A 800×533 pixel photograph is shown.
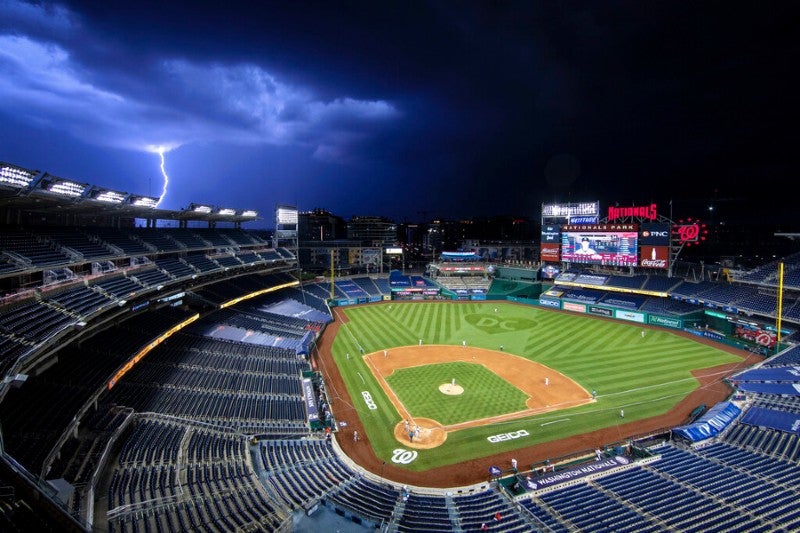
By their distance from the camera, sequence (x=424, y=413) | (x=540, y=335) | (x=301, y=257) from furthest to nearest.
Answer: (x=301, y=257), (x=540, y=335), (x=424, y=413)

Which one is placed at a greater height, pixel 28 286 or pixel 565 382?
pixel 28 286

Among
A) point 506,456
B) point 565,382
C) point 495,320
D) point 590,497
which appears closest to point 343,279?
point 495,320

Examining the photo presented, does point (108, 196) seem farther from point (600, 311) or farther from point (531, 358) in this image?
point (600, 311)

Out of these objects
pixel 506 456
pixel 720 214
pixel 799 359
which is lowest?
pixel 506 456

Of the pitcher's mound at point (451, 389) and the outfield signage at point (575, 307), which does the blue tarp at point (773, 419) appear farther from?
the outfield signage at point (575, 307)

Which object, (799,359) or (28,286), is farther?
(799,359)

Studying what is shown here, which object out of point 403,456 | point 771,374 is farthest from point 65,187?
point 771,374

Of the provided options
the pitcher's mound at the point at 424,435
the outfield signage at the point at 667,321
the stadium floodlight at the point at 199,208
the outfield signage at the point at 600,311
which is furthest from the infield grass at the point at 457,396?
the stadium floodlight at the point at 199,208

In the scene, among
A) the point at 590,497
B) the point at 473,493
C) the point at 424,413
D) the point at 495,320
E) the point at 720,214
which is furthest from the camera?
the point at 720,214

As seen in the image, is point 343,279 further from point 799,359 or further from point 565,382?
point 799,359
